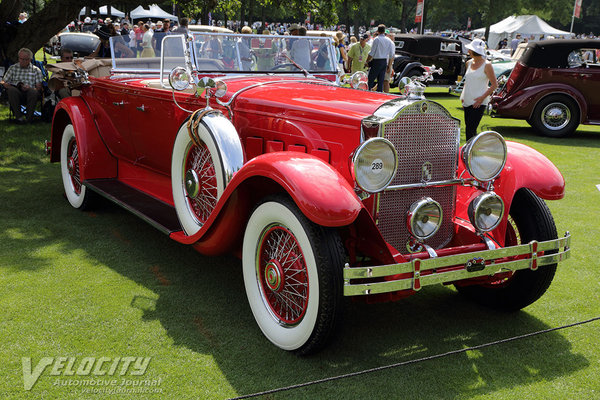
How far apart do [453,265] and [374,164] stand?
0.65 m

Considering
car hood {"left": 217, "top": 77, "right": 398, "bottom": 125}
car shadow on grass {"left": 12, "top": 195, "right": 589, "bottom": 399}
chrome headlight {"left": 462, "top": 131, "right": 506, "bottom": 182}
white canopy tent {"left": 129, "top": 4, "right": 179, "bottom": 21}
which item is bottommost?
car shadow on grass {"left": 12, "top": 195, "right": 589, "bottom": 399}

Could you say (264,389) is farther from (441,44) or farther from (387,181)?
(441,44)

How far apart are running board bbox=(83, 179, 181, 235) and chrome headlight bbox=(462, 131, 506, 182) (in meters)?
1.98

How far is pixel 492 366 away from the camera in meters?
3.00

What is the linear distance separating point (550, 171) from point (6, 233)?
4244 mm

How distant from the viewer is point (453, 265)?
2.92m

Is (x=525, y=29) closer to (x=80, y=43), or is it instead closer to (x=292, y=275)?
(x=80, y=43)

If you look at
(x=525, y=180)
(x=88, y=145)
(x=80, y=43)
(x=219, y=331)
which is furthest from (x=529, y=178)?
(x=80, y=43)

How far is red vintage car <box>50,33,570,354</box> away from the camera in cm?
282

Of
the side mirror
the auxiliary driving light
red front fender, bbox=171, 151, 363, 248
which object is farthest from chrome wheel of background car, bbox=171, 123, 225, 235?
the auxiliary driving light

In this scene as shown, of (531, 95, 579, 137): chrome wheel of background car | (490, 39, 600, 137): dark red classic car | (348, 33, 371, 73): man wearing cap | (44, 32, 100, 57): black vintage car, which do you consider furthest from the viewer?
(44, 32, 100, 57): black vintage car

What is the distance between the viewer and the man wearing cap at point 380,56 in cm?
1254

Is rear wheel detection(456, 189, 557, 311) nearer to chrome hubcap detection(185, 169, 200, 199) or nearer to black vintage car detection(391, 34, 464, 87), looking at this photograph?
chrome hubcap detection(185, 169, 200, 199)

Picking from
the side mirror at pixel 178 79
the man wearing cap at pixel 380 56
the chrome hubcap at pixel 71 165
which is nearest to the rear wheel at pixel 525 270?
the side mirror at pixel 178 79
